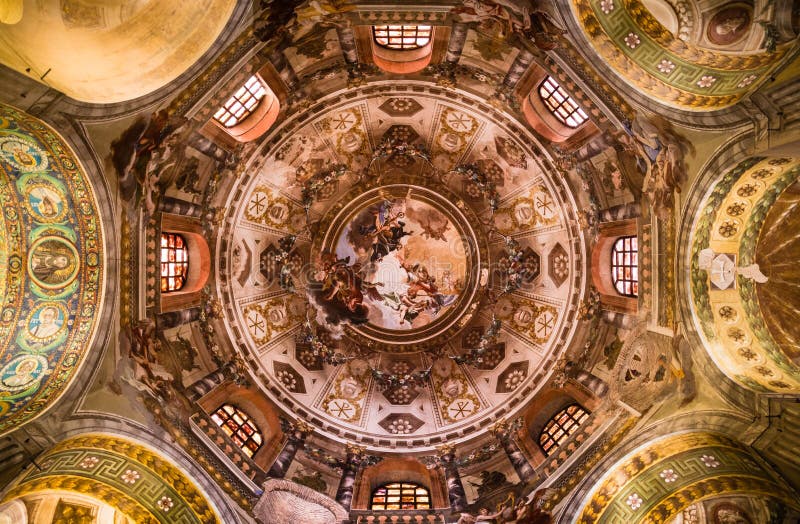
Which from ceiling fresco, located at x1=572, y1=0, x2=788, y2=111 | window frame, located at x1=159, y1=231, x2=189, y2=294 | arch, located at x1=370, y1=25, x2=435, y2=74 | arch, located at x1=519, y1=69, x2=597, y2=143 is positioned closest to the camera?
ceiling fresco, located at x1=572, y1=0, x2=788, y2=111

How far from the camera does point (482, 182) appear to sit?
19.5 meters

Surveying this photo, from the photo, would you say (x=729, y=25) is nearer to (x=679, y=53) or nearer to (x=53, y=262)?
(x=679, y=53)

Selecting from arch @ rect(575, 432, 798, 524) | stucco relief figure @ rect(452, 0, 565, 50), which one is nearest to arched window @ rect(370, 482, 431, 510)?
arch @ rect(575, 432, 798, 524)

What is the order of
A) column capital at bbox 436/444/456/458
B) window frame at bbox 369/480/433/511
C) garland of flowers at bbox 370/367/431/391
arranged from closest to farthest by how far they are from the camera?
1. window frame at bbox 369/480/433/511
2. column capital at bbox 436/444/456/458
3. garland of flowers at bbox 370/367/431/391

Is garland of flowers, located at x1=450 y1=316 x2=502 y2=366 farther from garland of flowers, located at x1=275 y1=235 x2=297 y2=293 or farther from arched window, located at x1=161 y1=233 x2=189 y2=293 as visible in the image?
arched window, located at x1=161 y1=233 x2=189 y2=293

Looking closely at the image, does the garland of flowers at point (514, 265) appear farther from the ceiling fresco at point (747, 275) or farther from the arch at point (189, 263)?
the arch at point (189, 263)

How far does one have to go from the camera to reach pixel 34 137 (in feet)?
34.9

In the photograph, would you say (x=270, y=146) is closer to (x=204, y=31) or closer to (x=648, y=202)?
(x=204, y=31)

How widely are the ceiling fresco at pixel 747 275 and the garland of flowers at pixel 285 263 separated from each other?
13.7 m

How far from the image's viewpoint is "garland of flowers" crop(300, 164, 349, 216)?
19.4 metres

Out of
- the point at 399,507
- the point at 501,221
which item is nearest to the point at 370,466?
the point at 399,507

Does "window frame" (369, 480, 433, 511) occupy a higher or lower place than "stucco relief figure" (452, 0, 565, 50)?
lower

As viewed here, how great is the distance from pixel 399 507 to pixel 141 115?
14.1 metres

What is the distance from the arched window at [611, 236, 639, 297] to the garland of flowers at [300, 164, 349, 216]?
1047 centimetres
